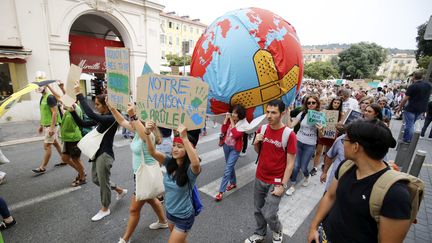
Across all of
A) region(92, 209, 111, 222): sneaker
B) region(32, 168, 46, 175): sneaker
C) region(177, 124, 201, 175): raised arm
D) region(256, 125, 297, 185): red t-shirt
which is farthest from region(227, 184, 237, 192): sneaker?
region(32, 168, 46, 175): sneaker

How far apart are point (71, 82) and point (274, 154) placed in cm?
290

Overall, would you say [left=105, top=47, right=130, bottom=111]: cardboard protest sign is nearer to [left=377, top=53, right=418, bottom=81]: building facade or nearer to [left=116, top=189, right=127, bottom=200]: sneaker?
[left=116, top=189, right=127, bottom=200]: sneaker

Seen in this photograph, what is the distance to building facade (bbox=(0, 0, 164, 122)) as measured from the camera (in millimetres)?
8602

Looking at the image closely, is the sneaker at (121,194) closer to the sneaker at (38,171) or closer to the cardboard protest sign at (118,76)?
the cardboard protest sign at (118,76)

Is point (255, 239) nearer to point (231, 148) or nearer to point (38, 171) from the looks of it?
point (231, 148)

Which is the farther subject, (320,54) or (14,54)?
(320,54)

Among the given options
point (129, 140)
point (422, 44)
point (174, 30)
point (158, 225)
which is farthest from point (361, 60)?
point (158, 225)

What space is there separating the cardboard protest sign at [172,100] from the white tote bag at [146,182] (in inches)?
24.7

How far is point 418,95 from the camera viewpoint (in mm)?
6098

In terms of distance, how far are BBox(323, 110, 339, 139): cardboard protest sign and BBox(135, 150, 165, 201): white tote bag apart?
3.13 m

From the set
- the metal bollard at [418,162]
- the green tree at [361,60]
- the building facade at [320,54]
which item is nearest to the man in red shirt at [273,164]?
the metal bollard at [418,162]

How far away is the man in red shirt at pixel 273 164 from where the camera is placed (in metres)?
2.58

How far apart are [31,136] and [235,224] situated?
758 centimetres

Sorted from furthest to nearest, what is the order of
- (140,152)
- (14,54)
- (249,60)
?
(14,54)
(249,60)
(140,152)
